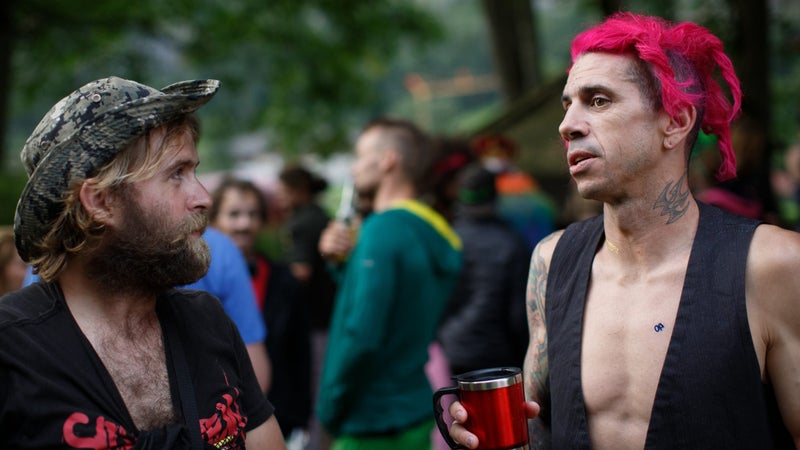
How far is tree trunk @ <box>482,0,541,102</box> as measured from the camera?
1220 cm

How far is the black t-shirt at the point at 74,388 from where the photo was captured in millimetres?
2062

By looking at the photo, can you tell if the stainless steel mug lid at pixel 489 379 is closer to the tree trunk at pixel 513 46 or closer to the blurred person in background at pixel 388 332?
the blurred person in background at pixel 388 332

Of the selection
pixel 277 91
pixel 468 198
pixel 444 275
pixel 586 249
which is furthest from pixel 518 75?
pixel 586 249

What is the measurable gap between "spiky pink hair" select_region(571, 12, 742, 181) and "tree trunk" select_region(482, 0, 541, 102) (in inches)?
375

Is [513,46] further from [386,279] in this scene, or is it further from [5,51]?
[386,279]

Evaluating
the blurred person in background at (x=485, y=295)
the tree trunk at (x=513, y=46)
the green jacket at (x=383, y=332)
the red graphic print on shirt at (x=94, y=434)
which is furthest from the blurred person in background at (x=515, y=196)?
the red graphic print on shirt at (x=94, y=434)

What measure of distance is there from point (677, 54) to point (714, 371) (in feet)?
3.05

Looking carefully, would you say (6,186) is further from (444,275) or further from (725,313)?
(725,313)

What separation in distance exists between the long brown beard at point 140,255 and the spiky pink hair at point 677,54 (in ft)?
4.38

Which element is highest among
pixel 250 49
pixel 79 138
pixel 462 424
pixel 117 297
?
pixel 250 49

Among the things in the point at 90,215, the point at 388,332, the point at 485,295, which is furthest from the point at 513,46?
the point at 90,215

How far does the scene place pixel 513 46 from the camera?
1224 centimetres

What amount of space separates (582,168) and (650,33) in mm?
436

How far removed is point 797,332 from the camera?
2.27 metres
